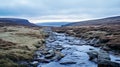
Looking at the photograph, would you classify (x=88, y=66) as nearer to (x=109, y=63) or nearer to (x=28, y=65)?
(x=109, y=63)

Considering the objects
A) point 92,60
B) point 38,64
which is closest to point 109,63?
point 92,60

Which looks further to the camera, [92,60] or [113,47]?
[113,47]

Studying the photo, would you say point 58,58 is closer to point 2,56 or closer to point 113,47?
point 2,56

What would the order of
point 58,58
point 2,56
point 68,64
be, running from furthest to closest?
point 58,58, point 68,64, point 2,56

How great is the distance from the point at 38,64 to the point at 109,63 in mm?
9649

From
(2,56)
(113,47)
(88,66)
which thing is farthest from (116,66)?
(113,47)

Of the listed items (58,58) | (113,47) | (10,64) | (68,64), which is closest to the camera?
(10,64)

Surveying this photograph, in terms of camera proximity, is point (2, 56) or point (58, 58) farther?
point (58, 58)

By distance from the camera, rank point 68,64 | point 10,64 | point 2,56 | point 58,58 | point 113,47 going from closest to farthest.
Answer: point 10,64, point 2,56, point 68,64, point 58,58, point 113,47

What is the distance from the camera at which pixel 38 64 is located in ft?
97.7

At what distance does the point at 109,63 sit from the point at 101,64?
0.99 metres

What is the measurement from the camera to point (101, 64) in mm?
26828

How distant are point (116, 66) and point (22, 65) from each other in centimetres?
1190

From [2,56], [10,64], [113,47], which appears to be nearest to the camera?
[10,64]
